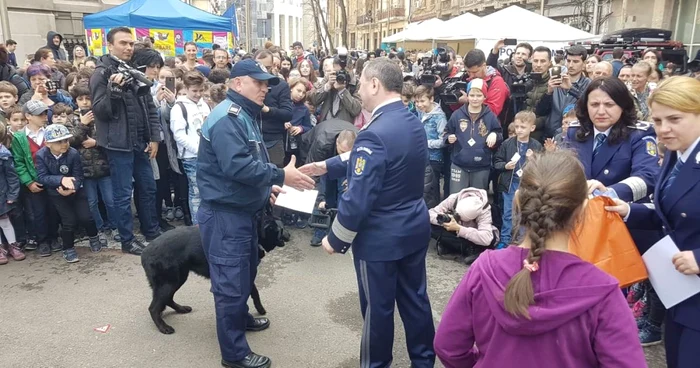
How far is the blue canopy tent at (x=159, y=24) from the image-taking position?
11414mm

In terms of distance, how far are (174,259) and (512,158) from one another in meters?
3.48

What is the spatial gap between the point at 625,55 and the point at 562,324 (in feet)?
31.3

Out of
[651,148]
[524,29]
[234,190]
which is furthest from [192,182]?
[524,29]

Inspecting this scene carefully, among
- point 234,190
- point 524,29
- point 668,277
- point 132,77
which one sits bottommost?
point 668,277

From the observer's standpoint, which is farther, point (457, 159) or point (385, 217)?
point (457, 159)

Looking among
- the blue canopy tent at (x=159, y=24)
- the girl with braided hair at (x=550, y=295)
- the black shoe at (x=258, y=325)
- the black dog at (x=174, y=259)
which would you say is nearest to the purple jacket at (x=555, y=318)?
the girl with braided hair at (x=550, y=295)

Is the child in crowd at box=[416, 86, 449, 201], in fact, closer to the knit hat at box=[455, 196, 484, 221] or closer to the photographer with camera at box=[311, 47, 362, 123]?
the photographer with camera at box=[311, 47, 362, 123]

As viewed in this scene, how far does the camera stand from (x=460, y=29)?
1456 centimetres

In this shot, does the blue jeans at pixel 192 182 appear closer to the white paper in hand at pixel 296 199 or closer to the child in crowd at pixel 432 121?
the white paper in hand at pixel 296 199

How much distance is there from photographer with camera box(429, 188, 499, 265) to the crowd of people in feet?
0.06

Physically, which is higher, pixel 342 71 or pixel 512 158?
pixel 342 71

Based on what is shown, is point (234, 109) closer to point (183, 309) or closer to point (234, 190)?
point (234, 190)

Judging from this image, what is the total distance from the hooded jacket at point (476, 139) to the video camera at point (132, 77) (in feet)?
10.6

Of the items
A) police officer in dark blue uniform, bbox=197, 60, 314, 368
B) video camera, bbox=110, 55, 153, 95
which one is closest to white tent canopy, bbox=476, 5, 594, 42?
video camera, bbox=110, 55, 153, 95
